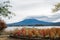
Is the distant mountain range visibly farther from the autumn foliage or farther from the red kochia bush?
the red kochia bush

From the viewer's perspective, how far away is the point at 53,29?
6.97 metres

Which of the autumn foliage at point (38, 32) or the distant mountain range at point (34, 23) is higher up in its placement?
the distant mountain range at point (34, 23)

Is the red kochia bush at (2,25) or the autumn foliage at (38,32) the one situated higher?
the red kochia bush at (2,25)

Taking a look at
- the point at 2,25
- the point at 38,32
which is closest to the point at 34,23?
the point at 38,32

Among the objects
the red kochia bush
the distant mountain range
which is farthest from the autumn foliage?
the red kochia bush

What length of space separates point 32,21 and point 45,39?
91 cm

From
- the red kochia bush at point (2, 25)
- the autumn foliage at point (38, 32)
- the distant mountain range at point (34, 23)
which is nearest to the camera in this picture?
the autumn foliage at point (38, 32)

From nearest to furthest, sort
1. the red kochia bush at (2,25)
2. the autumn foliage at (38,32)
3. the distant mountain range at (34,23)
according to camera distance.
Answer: the autumn foliage at (38,32) → the distant mountain range at (34,23) → the red kochia bush at (2,25)

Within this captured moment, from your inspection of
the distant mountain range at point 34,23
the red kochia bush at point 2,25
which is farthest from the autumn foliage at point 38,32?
the red kochia bush at point 2,25

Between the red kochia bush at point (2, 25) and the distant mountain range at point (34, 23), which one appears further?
the red kochia bush at point (2, 25)

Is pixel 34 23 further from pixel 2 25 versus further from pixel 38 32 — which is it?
pixel 2 25

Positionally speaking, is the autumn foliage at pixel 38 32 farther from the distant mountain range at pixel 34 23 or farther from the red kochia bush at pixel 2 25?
the red kochia bush at pixel 2 25

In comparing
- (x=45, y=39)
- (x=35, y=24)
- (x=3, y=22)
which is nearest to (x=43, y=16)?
(x=35, y=24)

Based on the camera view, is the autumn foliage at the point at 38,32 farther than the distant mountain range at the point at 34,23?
No
